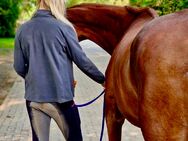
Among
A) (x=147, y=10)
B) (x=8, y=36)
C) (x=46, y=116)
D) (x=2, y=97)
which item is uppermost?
(x=147, y=10)

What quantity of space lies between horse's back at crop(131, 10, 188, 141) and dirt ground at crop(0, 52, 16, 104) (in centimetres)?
864

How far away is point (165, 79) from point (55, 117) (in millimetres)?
1358

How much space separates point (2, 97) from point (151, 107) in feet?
30.6

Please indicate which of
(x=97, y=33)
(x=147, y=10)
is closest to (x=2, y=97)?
(x=97, y=33)

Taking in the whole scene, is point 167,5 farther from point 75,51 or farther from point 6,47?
point 6,47

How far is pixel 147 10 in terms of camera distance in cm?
481

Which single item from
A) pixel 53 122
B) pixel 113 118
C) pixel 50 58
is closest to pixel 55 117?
pixel 50 58

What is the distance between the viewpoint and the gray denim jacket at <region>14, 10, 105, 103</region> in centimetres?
387

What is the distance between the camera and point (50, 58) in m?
3.87

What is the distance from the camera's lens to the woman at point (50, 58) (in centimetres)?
387

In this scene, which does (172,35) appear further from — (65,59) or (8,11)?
(8,11)

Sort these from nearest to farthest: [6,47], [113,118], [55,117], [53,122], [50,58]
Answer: [50,58] → [55,117] → [113,118] → [53,122] → [6,47]

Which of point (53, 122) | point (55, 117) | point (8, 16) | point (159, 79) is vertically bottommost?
point (8, 16)

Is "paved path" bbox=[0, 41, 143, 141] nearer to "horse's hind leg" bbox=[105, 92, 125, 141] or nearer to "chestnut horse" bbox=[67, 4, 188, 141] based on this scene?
"horse's hind leg" bbox=[105, 92, 125, 141]
